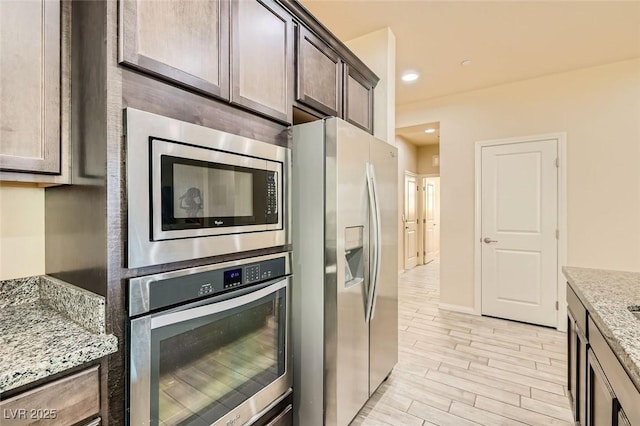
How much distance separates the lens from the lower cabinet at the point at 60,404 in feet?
2.51

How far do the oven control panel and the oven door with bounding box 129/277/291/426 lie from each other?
3 centimetres

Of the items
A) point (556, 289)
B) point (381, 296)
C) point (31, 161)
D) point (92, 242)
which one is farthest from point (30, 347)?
point (556, 289)

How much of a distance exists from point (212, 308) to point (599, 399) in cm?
157

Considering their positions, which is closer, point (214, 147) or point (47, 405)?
point (47, 405)

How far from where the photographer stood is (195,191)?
3.83ft

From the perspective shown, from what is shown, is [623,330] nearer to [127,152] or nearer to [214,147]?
[214,147]

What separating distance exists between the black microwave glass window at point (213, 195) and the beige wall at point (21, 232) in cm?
66

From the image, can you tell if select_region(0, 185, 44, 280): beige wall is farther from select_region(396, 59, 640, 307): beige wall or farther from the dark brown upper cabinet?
select_region(396, 59, 640, 307): beige wall

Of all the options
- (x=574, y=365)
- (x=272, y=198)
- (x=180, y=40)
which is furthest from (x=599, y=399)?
(x=180, y=40)

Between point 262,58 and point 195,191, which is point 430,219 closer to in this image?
point 262,58

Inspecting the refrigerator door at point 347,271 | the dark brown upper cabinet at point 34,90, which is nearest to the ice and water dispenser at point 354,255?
the refrigerator door at point 347,271

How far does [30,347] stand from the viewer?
2.87 feet

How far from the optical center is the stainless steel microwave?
1.00 metres

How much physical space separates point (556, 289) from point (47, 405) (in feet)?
13.9
